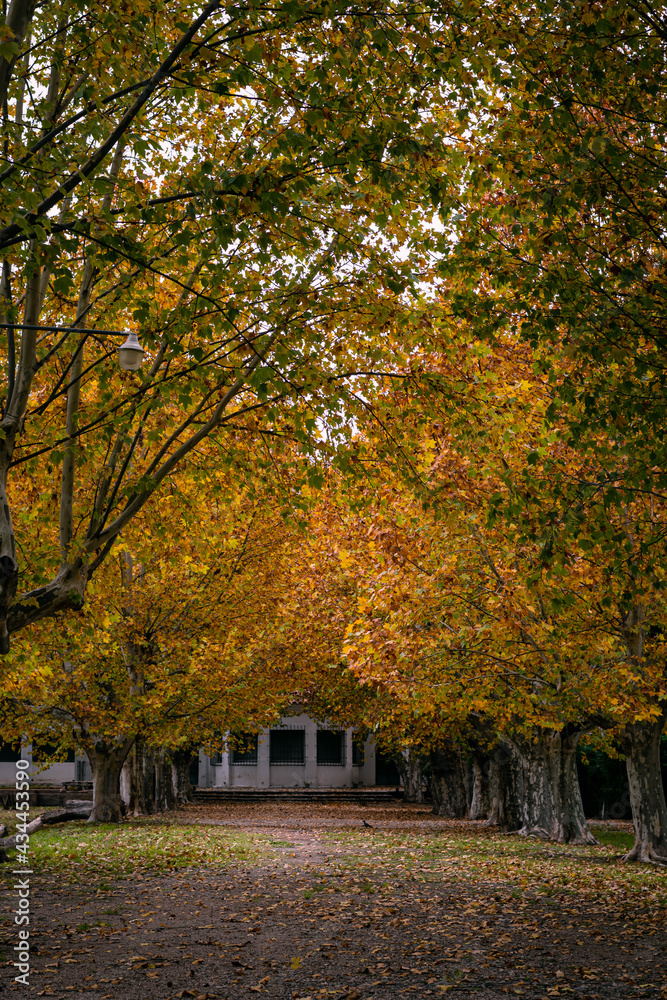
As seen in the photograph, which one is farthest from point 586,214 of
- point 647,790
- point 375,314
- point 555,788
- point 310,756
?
point 310,756

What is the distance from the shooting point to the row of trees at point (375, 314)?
7.76 meters

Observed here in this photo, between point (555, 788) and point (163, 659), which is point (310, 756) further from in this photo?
point (163, 659)

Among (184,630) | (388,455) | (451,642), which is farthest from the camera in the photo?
(184,630)

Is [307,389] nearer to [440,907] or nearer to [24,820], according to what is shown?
[24,820]

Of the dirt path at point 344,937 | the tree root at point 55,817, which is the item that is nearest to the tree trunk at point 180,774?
the tree root at point 55,817

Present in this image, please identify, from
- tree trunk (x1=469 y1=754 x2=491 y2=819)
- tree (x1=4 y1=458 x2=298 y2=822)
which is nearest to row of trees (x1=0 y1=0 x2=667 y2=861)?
tree (x1=4 y1=458 x2=298 y2=822)

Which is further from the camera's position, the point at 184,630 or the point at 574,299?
the point at 184,630

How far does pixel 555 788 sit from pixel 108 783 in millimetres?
12362

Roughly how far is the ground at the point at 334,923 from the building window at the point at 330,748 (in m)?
37.7

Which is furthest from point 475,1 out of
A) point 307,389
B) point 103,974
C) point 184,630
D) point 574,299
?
point 184,630

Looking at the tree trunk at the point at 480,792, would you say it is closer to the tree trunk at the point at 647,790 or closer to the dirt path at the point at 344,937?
the tree trunk at the point at 647,790

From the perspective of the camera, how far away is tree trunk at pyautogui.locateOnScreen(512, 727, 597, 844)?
71.2ft

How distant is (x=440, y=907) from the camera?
36.1 ft

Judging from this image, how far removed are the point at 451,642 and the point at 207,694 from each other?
35.8ft
